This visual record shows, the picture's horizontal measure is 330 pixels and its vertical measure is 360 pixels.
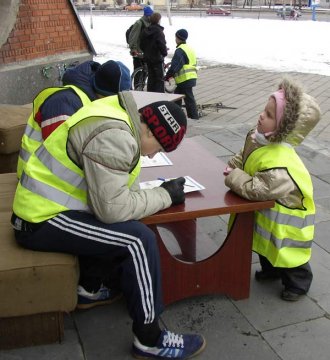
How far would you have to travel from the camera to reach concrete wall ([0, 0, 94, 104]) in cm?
581

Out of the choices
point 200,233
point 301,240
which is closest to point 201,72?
point 200,233

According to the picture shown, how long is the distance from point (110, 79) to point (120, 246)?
3.96 feet

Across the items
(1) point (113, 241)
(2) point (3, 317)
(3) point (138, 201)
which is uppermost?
(3) point (138, 201)

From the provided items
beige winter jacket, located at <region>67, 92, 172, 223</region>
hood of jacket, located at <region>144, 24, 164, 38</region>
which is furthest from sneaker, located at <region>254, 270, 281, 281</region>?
hood of jacket, located at <region>144, 24, 164, 38</region>

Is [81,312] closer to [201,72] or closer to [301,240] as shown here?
[301,240]

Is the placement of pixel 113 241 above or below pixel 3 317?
above

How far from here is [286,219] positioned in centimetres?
257

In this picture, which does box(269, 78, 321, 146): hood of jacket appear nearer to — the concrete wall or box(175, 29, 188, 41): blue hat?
the concrete wall

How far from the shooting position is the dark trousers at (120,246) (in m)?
2.06

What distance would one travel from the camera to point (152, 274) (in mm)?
2111

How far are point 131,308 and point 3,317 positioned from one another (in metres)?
0.54

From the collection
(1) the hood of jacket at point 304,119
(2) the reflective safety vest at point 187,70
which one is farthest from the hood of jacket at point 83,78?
(2) the reflective safety vest at point 187,70

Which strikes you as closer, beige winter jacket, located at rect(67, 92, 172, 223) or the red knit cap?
beige winter jacket, located at rect(67, 92, 172, 223)

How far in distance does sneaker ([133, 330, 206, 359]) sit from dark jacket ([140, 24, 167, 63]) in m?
6.77
